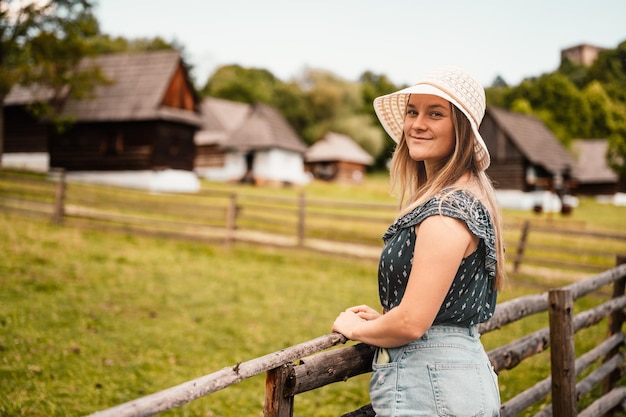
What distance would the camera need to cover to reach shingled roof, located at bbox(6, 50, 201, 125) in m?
25.5

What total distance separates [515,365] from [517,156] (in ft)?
111

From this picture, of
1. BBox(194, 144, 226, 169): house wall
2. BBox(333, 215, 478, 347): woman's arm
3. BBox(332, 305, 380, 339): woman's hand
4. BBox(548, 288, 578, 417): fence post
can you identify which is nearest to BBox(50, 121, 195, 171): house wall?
BBox(194, 144, 226, 169): house wall

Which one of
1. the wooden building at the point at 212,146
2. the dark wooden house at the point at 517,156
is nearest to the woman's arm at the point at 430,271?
the dark wooden house at the point at 517,156

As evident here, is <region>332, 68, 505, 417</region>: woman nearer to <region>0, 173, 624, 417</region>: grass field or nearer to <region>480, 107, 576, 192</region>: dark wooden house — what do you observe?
<region>0, 173, 624, 417</region>: grass field

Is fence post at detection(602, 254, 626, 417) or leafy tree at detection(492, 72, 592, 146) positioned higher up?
leafy tree at detection(492, 72, 592, 146)

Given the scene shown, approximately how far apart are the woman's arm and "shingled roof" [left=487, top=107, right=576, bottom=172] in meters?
35.1

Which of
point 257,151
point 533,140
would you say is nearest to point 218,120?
point 257,151

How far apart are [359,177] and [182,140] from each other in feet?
74.4

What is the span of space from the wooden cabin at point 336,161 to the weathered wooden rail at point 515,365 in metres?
41.1

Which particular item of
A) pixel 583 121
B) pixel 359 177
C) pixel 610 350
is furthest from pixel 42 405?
pixel 583 121

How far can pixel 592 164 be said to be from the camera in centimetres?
5047

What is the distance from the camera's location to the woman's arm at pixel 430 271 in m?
1.81

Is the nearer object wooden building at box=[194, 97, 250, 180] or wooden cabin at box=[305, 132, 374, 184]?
wooden building at box=[194, 97, 250, 180]

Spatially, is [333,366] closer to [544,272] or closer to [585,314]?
[585,314]
